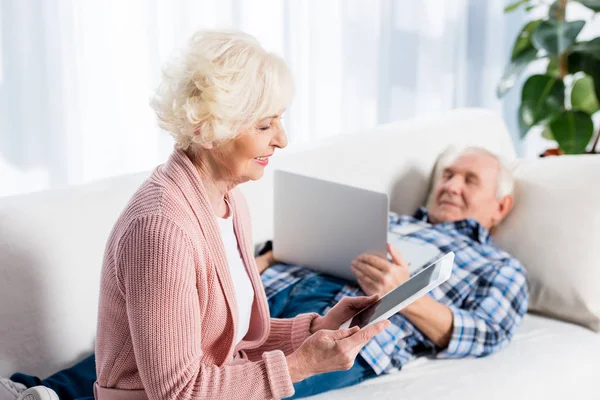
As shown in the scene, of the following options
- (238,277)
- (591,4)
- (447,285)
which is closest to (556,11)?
(591,4)

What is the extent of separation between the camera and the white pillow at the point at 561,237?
6.67 ft

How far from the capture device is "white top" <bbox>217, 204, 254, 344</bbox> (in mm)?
1409

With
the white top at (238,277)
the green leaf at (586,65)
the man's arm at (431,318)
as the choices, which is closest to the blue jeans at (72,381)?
the white top at (238,277)

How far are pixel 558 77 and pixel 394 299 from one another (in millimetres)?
1967

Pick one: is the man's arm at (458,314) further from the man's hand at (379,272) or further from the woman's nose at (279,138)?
the woman's nose at (279,138)

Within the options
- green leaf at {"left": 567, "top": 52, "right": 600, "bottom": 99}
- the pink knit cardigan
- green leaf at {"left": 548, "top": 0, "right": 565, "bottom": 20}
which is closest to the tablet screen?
the pink knit cardigan

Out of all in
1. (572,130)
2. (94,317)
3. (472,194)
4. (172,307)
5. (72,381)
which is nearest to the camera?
(172,307)

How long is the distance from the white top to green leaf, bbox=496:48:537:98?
1.90m

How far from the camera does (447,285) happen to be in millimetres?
1933

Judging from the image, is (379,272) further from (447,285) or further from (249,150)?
(249,150)

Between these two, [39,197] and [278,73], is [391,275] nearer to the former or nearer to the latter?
[278,73]

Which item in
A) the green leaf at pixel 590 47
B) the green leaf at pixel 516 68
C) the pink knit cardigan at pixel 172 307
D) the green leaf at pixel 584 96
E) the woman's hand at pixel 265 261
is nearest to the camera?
the pink knit cardigan at pixel 172 307

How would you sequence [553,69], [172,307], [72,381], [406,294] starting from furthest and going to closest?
[553,69] → [72,381] → [406,294] → [172,307]

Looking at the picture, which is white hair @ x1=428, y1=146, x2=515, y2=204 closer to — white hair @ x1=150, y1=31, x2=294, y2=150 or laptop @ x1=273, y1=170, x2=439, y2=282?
laptop @ x1=273, y1=170, x2=439, y2=282
